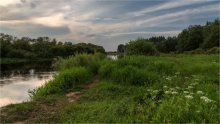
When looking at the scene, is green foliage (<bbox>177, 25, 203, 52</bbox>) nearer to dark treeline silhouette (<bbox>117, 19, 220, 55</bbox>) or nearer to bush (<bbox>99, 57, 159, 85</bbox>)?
dark treeline silhouette (<bbox>117, 19, 220, 55</bbox>)

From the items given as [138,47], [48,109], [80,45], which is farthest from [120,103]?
[80,45]

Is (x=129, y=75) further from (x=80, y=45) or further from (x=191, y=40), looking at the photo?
(x=191, y=40)

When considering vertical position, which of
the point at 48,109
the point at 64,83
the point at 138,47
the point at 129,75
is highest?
the point at 138,47

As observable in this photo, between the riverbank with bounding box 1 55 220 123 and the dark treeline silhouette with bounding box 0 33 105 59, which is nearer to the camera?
the riverbank with bounding box 1 55 220 123

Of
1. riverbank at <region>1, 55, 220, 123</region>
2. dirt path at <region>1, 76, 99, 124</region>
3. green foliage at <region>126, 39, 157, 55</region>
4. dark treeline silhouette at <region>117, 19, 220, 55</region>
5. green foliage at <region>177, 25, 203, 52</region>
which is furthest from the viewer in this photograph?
green foliage at <region>177, 25, 203, 52</region>

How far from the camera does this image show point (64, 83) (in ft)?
33.3

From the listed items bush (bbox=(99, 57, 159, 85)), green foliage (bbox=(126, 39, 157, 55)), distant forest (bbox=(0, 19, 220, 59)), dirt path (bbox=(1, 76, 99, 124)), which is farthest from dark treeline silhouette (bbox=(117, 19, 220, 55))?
dirt path (bbox=(1, 76, 99, 124))

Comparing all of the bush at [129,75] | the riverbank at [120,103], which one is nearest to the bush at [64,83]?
the riverbank at [120,103]

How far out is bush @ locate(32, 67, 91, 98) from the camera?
31.8ft

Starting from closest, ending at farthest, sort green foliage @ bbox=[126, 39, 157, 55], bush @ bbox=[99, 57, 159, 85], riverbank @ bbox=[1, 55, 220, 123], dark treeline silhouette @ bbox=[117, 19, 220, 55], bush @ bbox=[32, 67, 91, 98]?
riverbank @ bbox=[1, 55, 220, 123] → bush @ bbox=[32, 67, 91, 98] → bush @ bbox=[99, 57, 159, 85] → green foliage @ bbox=[126, 39, 157, 55] → dark treeline silhouette @ bbox=[117, 19, 220, 55]

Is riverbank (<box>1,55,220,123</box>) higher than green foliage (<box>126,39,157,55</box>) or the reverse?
the reverse

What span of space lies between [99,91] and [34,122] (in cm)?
322

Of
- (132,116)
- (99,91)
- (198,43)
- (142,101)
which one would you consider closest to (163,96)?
(142,101)

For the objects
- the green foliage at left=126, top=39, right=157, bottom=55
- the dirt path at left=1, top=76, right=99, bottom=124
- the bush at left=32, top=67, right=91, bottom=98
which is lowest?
the dirt path at left=1, top=76, right=99, bottom=124
